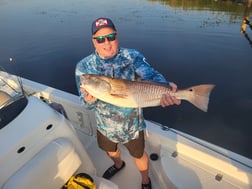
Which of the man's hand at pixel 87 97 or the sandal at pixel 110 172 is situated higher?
the man's hand at pixel 87 97

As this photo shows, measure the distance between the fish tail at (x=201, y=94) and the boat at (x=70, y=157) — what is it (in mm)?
876

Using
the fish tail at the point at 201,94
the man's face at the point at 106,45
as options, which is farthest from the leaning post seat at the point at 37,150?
the fish tail at the point at 201,94

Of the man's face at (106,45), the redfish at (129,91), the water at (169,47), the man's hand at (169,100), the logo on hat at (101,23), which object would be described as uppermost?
the logo on hat at (101,23)

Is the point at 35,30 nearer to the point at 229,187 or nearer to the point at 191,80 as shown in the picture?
the point at 191,80

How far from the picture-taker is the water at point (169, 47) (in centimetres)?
677

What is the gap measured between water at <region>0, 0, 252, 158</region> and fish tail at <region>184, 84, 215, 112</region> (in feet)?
12.8

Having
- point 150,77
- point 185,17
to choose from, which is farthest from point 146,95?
point 185,17

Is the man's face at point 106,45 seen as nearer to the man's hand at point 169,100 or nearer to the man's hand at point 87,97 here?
the man's hand at point 87,97

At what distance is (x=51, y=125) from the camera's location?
2564mm

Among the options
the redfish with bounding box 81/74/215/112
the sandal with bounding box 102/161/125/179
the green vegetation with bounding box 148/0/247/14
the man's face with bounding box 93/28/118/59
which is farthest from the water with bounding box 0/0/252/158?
the man's face with bounding box 93/28/118/59

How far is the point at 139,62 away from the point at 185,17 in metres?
15.1

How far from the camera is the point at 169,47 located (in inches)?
458

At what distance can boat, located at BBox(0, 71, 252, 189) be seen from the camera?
224cm

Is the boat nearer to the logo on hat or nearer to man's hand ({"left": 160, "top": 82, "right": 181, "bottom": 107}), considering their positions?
man's hand ({"left": 160, "top": 82, "right": 181, "bottom": 107})
